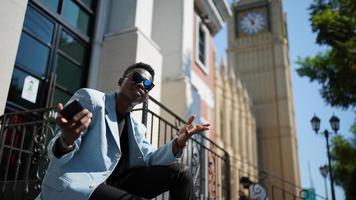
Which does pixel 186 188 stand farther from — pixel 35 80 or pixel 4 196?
pixel 35 80

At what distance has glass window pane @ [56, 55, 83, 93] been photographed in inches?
273

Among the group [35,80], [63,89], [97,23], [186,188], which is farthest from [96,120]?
[97,23]

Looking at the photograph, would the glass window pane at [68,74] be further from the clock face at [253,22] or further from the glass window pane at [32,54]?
the clock face at [253,22]

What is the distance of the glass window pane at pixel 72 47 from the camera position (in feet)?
23.3

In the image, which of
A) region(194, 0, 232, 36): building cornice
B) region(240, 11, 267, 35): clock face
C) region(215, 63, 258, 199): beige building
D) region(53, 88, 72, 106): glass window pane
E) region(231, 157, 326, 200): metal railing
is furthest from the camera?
region(240, 11, 267, 35): clock face

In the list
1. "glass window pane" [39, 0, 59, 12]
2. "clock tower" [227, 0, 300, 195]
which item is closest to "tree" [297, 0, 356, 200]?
"glass window pane" [39, 0, 59, 12]

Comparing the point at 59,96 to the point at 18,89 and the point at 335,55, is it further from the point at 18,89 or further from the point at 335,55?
the point at 335,55

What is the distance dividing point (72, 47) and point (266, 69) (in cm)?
5311

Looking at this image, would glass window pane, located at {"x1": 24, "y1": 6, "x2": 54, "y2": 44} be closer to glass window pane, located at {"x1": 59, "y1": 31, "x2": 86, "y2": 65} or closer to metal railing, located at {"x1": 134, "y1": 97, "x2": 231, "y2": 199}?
glass window pane, located at {"x1": 59, "y1": 31, "x2": 86, "y2": 65}

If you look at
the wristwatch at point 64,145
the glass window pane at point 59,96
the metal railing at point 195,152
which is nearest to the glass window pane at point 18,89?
the glass window pane at point 59,96

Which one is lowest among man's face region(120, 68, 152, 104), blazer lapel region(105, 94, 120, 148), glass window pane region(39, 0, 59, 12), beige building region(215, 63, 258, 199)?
blazer lapel region(105, 94, 120, 148)

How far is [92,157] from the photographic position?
6.82 ft

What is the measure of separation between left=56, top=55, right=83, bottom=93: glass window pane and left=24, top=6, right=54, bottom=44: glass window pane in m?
0.49

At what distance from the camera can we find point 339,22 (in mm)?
11383
